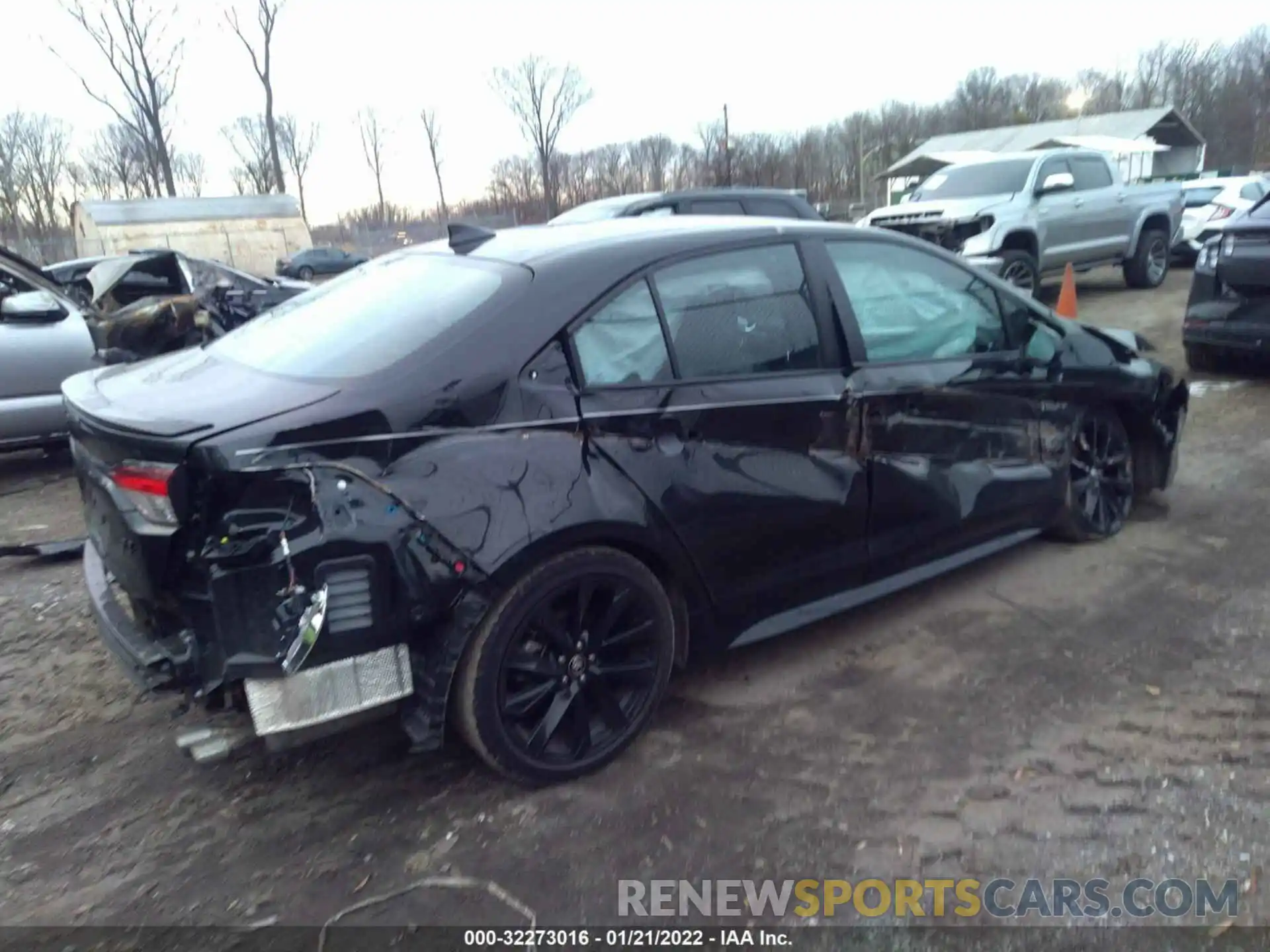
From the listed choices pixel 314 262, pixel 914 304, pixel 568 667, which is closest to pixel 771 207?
pixel 914 304

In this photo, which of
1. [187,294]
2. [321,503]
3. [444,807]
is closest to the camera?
[321,503]

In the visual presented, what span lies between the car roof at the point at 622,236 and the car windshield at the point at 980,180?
8854 mm

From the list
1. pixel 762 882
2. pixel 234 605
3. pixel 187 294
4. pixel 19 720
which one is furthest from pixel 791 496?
pixel 187 294

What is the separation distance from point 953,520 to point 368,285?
2427 millimetres

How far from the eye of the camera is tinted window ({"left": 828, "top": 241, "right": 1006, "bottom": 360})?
3604 millimetres

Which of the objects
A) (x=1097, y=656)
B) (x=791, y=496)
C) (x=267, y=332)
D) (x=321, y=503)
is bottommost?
(x=1097, y=656)

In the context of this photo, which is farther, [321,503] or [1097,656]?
[1097,656]

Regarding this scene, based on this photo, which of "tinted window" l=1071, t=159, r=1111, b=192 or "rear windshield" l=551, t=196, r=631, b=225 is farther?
"tinted window" l=1071, t=159, r=1111, b=192

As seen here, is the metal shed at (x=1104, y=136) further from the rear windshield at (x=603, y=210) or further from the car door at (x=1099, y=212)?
the rear windshield at (x=603, y=210)

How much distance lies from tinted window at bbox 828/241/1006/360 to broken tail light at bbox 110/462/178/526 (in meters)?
2.36

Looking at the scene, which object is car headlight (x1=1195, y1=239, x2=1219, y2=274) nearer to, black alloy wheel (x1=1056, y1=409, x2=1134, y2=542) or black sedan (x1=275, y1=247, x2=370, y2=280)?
black alloy wheel (x1=1056, y1=409, x2=1134, y2=542)

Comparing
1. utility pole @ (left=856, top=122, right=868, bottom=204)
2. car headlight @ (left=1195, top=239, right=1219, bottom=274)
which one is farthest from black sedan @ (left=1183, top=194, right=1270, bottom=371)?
utility pole @ (left=856, top=122, right=868, bottom=204)

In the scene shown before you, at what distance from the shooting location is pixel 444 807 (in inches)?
113

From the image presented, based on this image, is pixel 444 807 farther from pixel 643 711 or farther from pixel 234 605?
pixel 234 605
